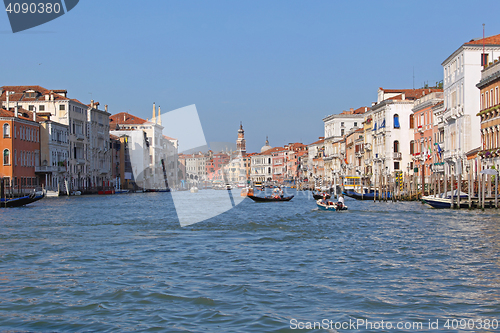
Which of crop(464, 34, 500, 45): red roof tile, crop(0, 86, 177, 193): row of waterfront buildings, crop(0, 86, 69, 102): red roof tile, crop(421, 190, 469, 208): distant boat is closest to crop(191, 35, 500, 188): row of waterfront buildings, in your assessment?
crop(464, 34, 500, 45): red roof tile

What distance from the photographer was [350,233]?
17531 millimetres

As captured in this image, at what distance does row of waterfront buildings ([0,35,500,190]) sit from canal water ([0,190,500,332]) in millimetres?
14292

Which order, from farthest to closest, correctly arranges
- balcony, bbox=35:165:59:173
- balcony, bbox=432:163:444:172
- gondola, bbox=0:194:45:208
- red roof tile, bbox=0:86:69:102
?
1. red roof tile, bbox=0:86:69:102
2. balcony, bbox=35:165:59:173
3. balcony, bbox=432:163:444:172
4. gondola, bbox=0:194:45:208

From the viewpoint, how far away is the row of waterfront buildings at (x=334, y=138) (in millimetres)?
34562

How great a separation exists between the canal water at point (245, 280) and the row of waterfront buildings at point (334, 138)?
563 inches

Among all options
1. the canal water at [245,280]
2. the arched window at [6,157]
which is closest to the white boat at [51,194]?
the arched window at [6,157]

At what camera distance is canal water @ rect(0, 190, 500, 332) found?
7.43 meters

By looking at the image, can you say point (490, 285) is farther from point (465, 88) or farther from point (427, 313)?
point (465, 88)

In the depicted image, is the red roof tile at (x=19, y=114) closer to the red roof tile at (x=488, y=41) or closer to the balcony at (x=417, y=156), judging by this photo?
the balcony at (x=417, y=156)

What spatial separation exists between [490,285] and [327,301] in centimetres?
265

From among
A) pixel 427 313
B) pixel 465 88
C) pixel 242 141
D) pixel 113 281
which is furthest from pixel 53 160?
pixel 242 141

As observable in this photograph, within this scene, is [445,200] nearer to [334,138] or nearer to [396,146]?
[396,146]

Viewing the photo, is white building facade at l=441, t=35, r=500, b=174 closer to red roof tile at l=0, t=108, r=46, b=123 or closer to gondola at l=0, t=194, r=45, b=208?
gondola at l=0, t=194, r=45, b=208

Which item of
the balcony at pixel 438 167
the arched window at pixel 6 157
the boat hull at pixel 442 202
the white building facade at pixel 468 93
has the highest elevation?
the white building facade at pixel 468 93
